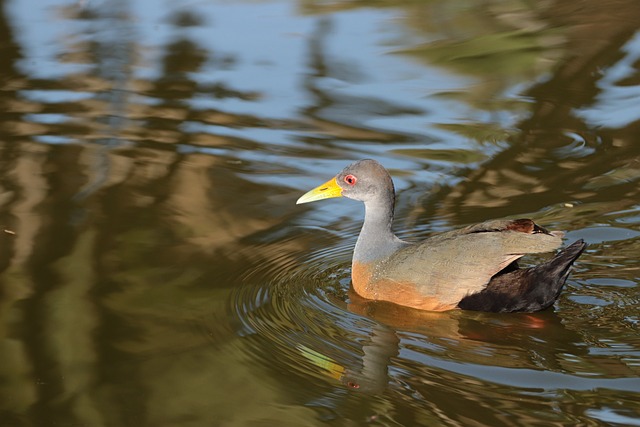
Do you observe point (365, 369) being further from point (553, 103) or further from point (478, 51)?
point (478, 51)

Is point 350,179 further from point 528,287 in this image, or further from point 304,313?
point 528,287

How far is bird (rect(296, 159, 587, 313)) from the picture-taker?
593cm

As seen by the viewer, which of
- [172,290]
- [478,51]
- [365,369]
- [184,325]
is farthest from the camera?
[478,51]

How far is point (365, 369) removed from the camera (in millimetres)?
5387

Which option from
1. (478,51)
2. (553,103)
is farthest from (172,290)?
(478,51)

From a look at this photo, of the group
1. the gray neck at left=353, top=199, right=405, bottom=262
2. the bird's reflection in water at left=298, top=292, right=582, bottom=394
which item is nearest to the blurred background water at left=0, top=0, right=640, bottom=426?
the bird's reflection in water at left=298, top=292, right=582, bottom=394

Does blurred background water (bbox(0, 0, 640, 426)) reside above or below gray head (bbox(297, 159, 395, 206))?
below

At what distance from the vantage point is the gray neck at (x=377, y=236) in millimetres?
6562

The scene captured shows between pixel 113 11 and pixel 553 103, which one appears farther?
pixel 113 11

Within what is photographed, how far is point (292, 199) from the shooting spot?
7.77 metres

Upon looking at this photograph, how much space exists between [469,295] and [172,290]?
1.67 m

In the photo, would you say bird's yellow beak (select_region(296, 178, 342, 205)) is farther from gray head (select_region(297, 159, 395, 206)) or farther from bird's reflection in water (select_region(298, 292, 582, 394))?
bird's reflection in water (select_region(298, 292, 582, 394))

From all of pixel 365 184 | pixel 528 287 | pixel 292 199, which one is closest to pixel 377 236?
pixel 365 184

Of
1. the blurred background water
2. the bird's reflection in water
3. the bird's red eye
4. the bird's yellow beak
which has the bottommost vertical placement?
the bird's reflection in water
